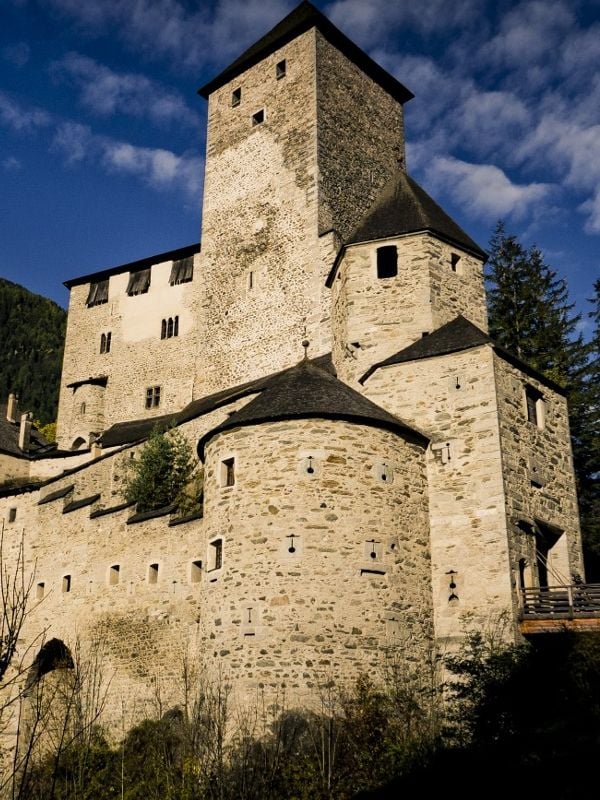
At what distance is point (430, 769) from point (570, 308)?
77.2 ft

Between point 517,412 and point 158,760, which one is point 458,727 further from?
point 517,412

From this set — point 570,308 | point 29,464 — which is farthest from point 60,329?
point 570,308

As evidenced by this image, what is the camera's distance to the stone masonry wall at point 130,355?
3781 centimetres

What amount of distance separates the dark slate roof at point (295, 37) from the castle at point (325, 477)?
166cm

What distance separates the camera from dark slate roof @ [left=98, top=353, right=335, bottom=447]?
91.7 ft

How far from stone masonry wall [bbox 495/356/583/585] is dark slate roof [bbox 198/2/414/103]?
2197cm

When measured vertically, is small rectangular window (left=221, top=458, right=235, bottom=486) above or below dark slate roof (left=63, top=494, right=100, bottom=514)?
below

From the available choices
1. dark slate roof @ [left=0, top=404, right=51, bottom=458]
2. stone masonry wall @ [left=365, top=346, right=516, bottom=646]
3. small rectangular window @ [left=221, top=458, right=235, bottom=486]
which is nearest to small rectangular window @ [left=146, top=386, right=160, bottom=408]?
dark slate roof @ [left=0, top=404, right=51, bottom=458]

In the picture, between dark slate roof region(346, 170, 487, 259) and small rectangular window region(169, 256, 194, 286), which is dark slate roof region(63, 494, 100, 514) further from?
small rectangular window region(169, 256, 194, 286)

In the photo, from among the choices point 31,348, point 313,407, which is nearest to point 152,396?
point 313,407

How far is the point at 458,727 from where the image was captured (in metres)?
15.4

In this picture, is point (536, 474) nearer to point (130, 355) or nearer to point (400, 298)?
point (400, 298)

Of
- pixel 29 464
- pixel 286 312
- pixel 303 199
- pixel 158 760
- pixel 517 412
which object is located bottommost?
pixel 158 760

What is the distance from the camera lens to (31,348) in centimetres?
10606
